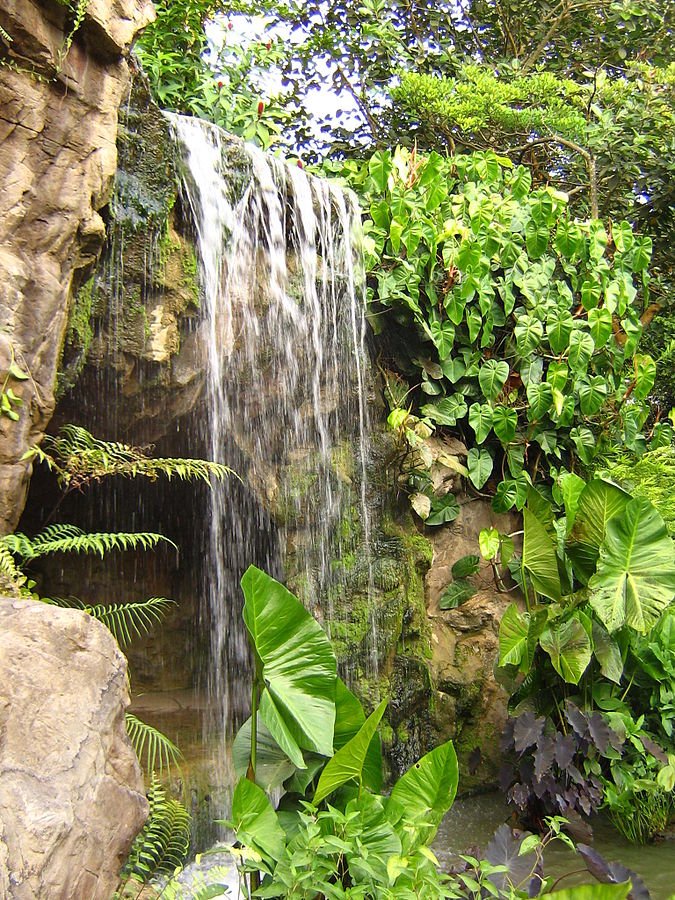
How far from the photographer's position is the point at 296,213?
5.23 m

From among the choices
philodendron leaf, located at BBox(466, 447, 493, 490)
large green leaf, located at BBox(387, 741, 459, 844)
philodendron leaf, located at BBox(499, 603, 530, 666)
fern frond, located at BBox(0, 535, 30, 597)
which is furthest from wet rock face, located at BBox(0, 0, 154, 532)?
philodendron leaf, located at BBox(466, 447, 493, 490)

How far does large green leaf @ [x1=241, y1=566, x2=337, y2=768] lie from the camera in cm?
292

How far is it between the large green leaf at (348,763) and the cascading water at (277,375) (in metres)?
2.08

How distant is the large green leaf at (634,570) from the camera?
3.91m

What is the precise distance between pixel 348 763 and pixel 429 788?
1.07 ft

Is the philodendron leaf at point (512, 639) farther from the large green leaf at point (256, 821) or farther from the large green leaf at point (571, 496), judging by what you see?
the large green leaf at point (256, 821)

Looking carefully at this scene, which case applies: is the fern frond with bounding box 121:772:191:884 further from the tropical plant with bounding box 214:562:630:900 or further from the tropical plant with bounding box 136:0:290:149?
the tropical plant with bounding box 136:0:290:149

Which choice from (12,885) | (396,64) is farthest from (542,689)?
(396,64)

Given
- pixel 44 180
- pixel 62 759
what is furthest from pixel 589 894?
pixel 44 180

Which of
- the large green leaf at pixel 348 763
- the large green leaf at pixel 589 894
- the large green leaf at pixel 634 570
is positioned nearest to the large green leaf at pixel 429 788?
the large green leaf at pixel 348 763

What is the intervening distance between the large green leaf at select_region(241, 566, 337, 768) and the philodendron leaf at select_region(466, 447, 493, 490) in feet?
9.42

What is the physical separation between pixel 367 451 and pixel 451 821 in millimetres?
2289

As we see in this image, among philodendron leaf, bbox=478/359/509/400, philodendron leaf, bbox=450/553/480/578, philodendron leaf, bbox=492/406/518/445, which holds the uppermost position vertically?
philodendron leaf, bbox=478/359/509/400

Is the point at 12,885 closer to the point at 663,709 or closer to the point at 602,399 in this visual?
the point at 663,709
